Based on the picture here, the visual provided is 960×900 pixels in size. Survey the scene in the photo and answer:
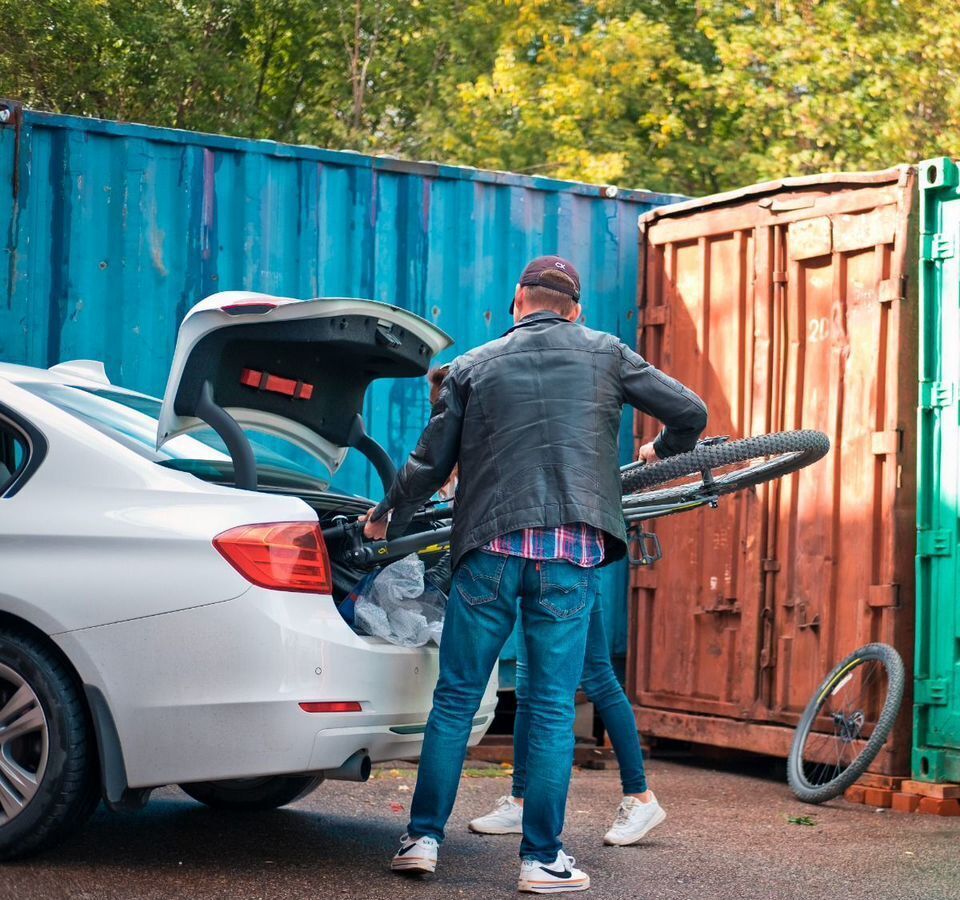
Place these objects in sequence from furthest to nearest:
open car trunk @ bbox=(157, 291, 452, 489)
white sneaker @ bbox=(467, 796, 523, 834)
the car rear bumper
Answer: white sneaker @ bbox=(467, 796, 523, 834) < open car trunk @ bbox=(157, 291, 452, 489) < the car rear bumper

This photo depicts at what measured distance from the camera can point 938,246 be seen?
6.97 metres

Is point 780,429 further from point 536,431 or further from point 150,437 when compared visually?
point 150,437

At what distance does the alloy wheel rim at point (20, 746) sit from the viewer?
14.2ft

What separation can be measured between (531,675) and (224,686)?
982mm

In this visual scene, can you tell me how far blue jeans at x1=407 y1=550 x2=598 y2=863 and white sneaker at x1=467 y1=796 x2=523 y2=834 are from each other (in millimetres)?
947

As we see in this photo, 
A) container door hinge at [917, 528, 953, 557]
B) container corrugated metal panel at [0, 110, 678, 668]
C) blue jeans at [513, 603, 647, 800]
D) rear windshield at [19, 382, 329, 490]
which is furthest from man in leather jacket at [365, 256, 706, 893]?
container corrugated metal panel at [0, 110, 678, 668]

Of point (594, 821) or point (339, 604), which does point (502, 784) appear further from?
point (339, 604)

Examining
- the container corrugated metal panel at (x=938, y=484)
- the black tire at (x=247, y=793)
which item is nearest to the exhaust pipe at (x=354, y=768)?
the black tire at (x=247, y=793)

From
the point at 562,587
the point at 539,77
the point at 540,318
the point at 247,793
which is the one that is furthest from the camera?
the point at 539,77

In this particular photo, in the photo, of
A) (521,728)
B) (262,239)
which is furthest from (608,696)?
(262,239)

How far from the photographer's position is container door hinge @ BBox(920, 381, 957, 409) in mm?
6895

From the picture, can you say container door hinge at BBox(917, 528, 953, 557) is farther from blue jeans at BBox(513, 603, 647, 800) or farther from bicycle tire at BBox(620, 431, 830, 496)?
blue jeans at BBox(513, 603, 647, 800)

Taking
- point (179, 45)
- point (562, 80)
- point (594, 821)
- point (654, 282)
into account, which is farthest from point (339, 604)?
point (562, 80)

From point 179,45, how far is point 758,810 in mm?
13194
